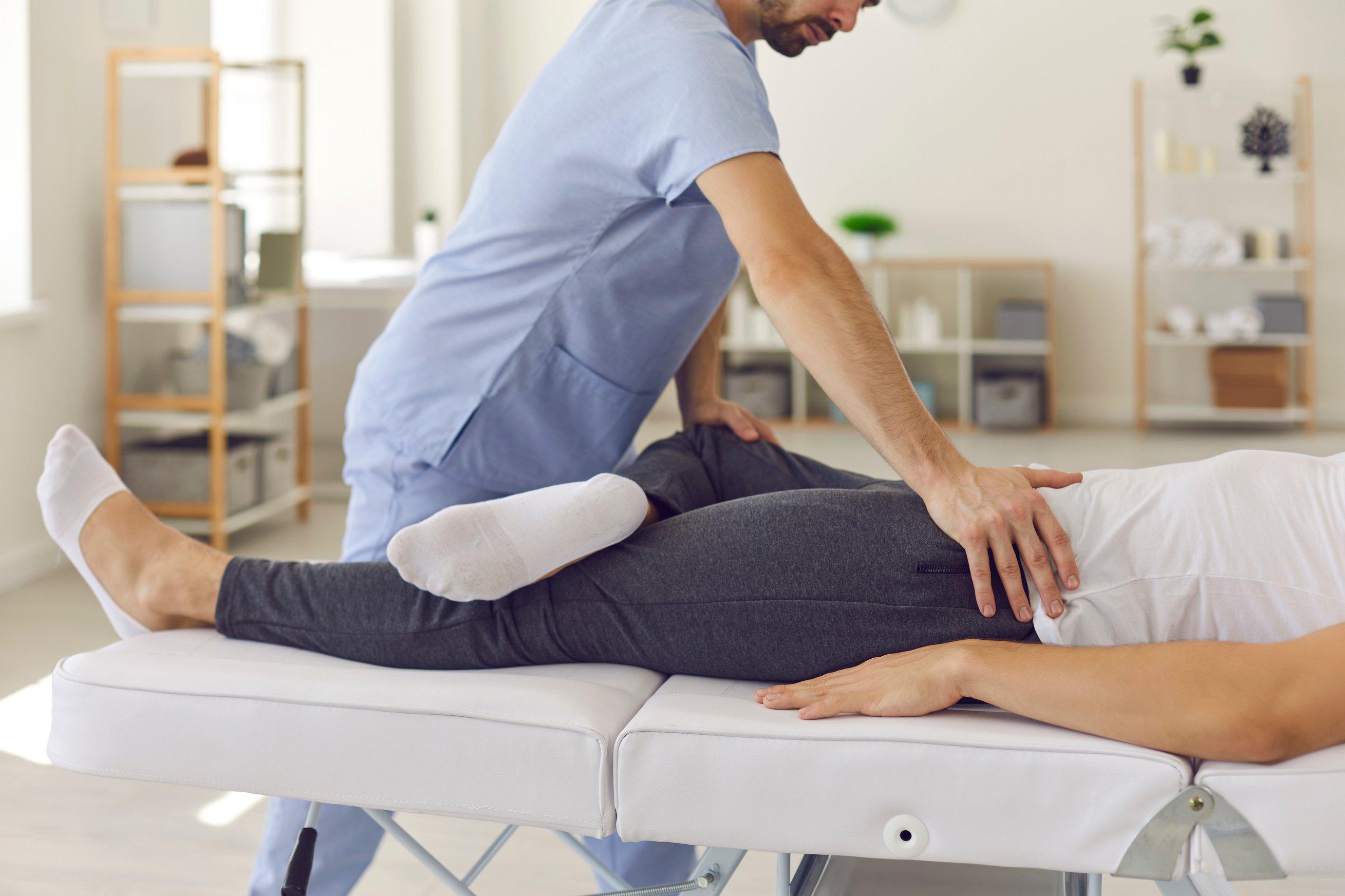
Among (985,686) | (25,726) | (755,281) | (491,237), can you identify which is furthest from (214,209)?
(985,686)

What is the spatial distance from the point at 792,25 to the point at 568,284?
355 millimetres

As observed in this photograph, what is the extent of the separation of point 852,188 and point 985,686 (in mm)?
4965

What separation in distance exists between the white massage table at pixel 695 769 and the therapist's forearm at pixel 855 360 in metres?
0.23

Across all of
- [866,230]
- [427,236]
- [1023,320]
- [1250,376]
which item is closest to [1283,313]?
[1250,376]

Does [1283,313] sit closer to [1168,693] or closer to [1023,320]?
[1023,320]

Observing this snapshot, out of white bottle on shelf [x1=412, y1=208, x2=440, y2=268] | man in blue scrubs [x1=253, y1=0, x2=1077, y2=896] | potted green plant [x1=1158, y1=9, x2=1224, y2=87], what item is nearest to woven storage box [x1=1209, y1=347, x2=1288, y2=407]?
potted green plant [x1=1158, y1=9, x2=1224, y2=87]

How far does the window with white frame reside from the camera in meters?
3.00

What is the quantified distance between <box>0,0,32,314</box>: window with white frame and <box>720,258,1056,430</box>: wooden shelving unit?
3.07 m

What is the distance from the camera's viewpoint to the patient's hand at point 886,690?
0.96 metres

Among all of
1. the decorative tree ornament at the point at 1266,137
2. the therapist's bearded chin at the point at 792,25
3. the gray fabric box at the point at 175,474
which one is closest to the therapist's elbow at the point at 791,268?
the therapist's bearded chin at the point at 792,25

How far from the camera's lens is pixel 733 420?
1527 millimetres

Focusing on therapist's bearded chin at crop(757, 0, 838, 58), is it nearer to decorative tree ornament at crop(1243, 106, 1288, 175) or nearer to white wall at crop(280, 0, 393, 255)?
white wall at crop(280, 0, 393, 255)

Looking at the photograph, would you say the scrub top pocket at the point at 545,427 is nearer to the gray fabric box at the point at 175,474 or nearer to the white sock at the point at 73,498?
the white sock at the point at 73,498

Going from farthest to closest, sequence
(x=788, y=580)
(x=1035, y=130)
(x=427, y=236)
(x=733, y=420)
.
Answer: (x=1035, y=130)
(x=427, y=236)
(x=733, y=420)
(x=788, y=580)
